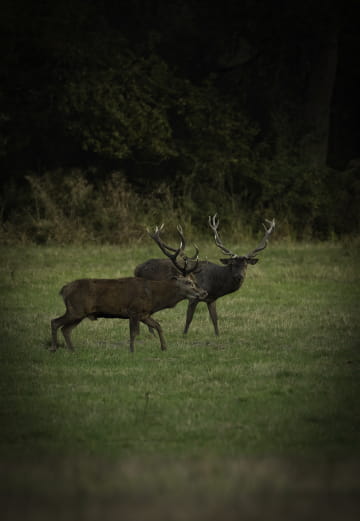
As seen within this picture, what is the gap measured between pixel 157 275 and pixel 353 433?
18.7ft

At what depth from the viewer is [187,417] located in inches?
275

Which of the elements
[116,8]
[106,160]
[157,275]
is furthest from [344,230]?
[157,275]

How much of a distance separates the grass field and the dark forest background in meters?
10.3

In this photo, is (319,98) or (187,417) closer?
(187,417)

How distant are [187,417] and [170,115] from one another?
20.3 m

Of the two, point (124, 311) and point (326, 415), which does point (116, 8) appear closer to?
point (124, 311)

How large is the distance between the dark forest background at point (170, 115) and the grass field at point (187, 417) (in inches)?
406

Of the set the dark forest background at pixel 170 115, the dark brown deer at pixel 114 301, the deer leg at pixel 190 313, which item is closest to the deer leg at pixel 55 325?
the dark brown deer at pixel 114 301

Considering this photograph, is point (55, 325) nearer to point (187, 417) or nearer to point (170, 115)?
A: point (187, 417)

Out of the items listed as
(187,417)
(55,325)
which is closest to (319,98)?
(55,325)

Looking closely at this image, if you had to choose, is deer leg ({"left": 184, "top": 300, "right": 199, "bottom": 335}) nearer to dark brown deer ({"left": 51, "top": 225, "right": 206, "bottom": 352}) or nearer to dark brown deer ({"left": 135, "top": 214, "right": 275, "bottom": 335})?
dark brown deer ({"left": 135, "top": 214, "right": 275, "bottom": 335})

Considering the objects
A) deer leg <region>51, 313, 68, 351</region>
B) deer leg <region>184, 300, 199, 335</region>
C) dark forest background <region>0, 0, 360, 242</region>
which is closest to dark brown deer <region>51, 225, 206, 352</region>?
deer leg <region>51, 313, 68, 351</region>

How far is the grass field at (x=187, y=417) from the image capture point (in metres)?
5.02

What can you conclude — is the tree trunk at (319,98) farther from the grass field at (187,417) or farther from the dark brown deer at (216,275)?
the dark brown deer at (216,275)
